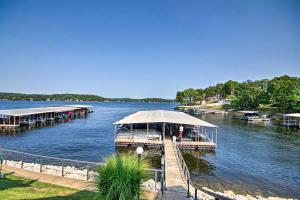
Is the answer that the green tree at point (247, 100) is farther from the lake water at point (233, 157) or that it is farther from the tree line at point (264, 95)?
the lake water at point (233, 157)

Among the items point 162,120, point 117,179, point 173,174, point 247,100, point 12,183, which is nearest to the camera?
point 117,179

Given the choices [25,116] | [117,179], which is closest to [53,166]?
[117,179]

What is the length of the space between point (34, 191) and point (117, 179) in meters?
6.14

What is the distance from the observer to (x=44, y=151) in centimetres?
3066

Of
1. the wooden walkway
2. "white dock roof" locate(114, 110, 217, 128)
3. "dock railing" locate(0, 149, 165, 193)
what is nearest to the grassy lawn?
"dock railing" locate(0, 149, 165, 193)

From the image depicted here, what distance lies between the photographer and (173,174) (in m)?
16.3

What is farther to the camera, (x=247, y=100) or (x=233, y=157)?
(x=247, y=100)

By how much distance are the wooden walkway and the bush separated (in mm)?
6743

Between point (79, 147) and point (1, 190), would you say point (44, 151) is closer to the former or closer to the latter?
point (79, 147)

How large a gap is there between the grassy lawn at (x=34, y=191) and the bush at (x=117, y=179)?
9.47 ft

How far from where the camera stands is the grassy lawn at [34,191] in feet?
33.3

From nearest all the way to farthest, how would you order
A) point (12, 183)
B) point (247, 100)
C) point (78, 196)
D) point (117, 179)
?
1. point (117, 179)
2. point (78, 196)
3. point (12, 183)
4. point (247, 100)

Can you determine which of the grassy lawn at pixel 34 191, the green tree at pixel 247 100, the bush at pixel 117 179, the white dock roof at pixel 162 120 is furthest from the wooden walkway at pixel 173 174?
the green tree at pixel 247 100

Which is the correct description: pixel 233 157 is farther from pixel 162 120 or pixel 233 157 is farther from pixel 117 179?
pixel 117 179
